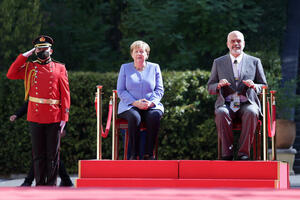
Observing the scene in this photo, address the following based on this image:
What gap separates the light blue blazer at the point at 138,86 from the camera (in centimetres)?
642

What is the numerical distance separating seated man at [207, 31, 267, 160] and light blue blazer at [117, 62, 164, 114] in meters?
0.61

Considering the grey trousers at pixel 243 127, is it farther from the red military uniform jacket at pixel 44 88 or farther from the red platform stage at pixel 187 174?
the red military uniform jacket at pixel 44 88

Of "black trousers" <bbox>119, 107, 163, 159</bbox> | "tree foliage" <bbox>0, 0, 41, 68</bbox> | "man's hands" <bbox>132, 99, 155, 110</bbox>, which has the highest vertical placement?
"tree foliage" <bbox>0, 0, 41, 68</bbox>

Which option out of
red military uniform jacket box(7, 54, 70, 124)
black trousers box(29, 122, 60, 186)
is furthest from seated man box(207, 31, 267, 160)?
black trousers box(29, 122, 60, 186)

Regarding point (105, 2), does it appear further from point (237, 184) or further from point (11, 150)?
point (237, 184)

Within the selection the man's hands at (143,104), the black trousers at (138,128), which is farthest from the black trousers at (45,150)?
the man's hands at (143,104)

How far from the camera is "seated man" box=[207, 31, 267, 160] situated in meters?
6.10

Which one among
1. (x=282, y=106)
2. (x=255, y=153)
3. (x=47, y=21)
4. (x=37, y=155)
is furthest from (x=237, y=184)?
(x=47, y=21)

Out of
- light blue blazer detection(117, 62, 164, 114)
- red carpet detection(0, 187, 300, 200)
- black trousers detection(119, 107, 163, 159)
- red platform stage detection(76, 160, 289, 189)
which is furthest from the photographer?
light blue blazer detection(117, 62, 164, 114)

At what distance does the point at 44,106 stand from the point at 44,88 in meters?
0.19

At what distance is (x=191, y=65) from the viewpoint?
1168cm

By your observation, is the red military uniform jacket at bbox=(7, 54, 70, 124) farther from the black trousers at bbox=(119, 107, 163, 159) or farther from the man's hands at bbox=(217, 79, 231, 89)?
the man's hands at bbox=(217, 79, 231, 89)

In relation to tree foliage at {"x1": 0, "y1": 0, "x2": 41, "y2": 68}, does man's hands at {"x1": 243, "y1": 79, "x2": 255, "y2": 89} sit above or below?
below

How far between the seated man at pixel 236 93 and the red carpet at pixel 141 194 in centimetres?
376
